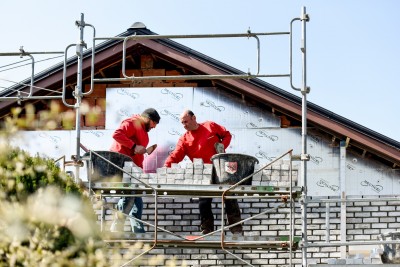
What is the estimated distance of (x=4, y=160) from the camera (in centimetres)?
771

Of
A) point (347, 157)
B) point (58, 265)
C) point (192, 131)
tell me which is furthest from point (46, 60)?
point (58, 265)

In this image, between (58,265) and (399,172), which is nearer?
(58,265)

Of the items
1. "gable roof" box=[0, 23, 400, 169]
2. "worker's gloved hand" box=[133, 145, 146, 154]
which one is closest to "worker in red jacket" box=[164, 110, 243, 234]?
"worker's gloved hand" box=[133, 145, 146, 154]

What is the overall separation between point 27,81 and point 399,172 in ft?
17.6

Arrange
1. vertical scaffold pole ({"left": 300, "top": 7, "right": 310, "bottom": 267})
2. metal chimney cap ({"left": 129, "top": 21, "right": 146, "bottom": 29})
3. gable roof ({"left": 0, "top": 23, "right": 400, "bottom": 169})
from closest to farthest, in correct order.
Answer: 1. vertical scaffold pole ({"left": 300, "top": 7, "right": 310, "bottom": 267})
2. gable roof ({"left": 0, "top": 23, "right": 400, "bottom": 169})
3. metal chimney cap ({"left": 129, "top": 21, "right": 146, "bottom": 29})

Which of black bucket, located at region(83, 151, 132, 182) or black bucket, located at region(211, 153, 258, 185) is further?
black bucket, located at region(83, 151, 132, 182)

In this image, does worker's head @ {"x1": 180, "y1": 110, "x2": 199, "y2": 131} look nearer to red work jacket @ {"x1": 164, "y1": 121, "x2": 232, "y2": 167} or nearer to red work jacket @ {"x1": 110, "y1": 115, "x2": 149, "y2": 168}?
red work jacket @ {"x1": 164, "y1": 121, "x2": 232, "y2": 167}

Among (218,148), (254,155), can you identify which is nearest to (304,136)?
Answer: (218,148)

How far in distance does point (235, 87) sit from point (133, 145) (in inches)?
106

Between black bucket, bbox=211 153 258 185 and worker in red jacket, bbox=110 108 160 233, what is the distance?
1.18 metres

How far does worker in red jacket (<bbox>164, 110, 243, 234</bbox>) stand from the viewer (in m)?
12.6

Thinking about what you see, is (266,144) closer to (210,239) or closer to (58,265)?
(210,239)

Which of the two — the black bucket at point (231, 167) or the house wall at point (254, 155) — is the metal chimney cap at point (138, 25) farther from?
the black bucket at point (231, 167)

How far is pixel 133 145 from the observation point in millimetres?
12703
